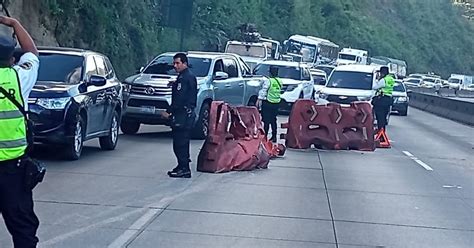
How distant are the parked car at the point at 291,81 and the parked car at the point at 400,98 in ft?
23.6

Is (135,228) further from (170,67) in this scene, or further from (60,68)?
(170,67)

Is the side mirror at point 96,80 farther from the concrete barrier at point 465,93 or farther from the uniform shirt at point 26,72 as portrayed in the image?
the concrete barrier at point 465,93

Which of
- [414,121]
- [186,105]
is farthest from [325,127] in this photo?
[414,121]

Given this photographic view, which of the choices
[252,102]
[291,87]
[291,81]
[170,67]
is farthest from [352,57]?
[170,67]

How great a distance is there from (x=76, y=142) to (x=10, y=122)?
913 centimetres

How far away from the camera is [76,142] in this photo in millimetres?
15758

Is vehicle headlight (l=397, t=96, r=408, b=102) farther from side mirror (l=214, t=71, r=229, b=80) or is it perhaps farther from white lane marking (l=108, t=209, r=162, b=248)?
white lane marking (l=108, t=209, r=162, b=248)

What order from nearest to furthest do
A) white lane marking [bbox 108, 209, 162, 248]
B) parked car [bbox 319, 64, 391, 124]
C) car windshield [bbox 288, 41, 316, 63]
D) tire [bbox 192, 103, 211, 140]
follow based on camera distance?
white lane marking [bbox 108, 209, 162, 248] < tire [bbox 192, 103, 211, 140] < parked car [bbox 319, 64, 391, 124] < car windshield [bbox 288, 41, 316, 63]

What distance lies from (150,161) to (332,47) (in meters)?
57.1

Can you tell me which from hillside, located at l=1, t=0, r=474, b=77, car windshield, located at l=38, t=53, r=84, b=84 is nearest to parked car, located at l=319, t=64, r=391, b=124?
hillside, located at l=1, t=0, r=474, b=77

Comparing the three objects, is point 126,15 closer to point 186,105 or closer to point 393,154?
point 393,154

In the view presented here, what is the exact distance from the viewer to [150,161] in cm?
1672

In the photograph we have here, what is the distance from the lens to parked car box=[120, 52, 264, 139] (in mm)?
21047

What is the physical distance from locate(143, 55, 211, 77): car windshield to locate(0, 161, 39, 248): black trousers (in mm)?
15253
